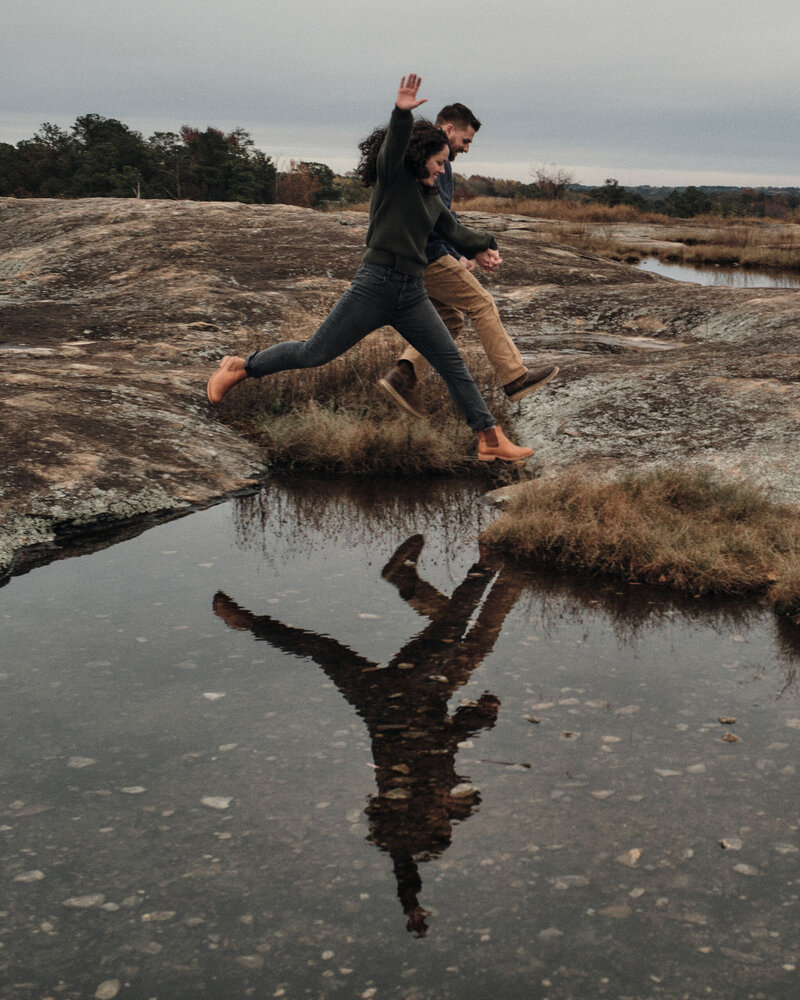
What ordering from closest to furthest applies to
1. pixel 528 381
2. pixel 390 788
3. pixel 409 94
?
pixel 390 788 < pixel 409 94 < pixel 528 381

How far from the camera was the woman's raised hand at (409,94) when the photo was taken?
4730 mm

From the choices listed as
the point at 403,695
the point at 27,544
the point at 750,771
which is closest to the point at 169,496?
the point at 27,544

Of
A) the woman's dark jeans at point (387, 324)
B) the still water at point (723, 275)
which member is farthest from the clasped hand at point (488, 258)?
the still water at point (723, 275)

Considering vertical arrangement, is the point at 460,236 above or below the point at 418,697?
above

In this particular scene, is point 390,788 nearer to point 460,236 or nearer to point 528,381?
point 460,236

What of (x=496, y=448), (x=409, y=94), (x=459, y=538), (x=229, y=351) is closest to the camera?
(x=409, y=94)

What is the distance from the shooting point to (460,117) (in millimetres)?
5902

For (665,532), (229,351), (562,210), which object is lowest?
(665,532)

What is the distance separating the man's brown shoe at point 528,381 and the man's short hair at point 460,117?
150 centimetres

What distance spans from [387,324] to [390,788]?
10.8 feet

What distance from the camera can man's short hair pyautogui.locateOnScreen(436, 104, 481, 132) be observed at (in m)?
5.89

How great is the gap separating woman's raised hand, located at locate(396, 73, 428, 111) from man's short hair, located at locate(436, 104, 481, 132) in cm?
119

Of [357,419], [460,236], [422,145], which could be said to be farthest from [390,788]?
[357,419]

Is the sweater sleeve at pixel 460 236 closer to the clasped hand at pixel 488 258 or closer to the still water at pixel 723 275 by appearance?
the clasped hand at pixel 488 258
